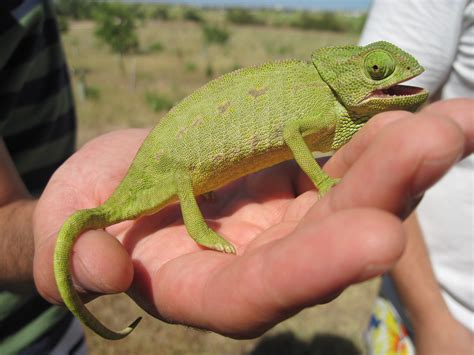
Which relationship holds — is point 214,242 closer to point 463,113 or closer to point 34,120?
point 463,113

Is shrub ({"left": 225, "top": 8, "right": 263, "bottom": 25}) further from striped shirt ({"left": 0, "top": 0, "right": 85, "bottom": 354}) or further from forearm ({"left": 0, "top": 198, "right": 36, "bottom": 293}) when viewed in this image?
forearm ({"left": 0, "top": 198, "right": 36, "bottom": 293})

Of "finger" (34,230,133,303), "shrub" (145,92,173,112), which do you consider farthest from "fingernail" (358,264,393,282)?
"shrub" (145,92,173,112)

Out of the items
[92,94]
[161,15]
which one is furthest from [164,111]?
[161,15]

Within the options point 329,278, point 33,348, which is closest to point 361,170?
point 329,278

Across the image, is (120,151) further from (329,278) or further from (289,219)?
(329,278)

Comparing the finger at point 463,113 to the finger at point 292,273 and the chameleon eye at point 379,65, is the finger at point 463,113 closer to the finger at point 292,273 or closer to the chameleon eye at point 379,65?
the finger at point 292,273
